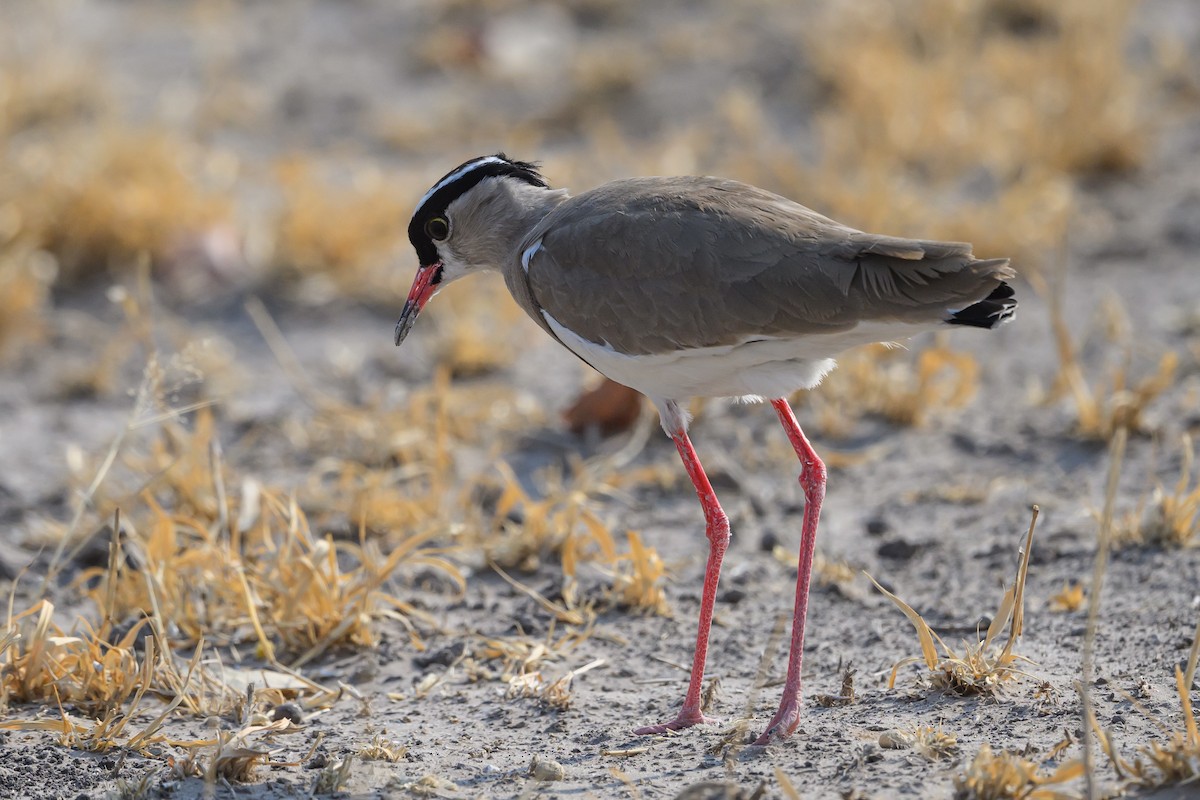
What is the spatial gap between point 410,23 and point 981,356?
638cm

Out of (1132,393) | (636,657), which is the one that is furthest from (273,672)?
(1132,393)

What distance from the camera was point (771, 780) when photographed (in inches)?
135

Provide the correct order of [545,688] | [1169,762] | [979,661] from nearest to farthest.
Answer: [1169,762], [979,661], [545,688]

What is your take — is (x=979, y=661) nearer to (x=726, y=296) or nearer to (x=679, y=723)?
(x=679, y=723)

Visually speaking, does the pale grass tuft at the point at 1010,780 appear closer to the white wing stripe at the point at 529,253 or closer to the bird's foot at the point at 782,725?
the bird's foot at the point at 782,725

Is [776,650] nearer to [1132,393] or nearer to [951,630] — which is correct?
[951,630]

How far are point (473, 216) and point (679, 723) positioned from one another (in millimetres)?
1803

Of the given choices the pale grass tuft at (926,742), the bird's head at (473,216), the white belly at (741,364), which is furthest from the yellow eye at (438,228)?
the pale grass tuft at (926,742)

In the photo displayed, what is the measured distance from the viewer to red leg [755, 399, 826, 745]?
369 centimetres

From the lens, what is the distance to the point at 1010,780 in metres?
3.12

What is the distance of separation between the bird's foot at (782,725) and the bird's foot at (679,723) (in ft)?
0.73

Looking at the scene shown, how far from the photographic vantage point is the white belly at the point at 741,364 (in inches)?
147

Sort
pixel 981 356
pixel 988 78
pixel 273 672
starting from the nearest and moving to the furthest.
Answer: pixel 273 672 → pixel 981 356 → pixel 988 78

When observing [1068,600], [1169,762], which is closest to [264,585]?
[1068,600]
